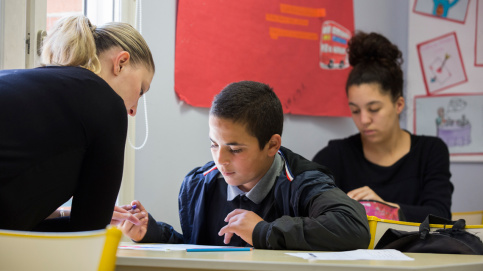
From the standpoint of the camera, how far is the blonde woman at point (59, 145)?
3.45ft

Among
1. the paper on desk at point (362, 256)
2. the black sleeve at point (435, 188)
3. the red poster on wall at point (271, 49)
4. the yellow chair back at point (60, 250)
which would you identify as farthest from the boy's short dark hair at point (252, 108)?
the black sleeve at point (435, 188)

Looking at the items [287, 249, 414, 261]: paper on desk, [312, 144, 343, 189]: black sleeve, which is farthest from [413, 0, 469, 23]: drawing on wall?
[287, 249, 414, 261]: paper on desk

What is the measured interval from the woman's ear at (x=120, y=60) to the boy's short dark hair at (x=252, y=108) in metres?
0.29

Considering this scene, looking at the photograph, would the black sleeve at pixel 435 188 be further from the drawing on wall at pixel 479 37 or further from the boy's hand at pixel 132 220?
the boy's hand at pixel 132 220

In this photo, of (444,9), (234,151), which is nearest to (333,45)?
(444,9)

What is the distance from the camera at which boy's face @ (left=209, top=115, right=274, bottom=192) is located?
153 cm

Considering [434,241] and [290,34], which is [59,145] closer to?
[434,241]

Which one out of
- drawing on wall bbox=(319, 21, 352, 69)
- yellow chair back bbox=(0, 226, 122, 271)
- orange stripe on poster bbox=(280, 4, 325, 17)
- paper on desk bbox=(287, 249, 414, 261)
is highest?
orange stripe on poster bbox=(280, 4, 325, 17)

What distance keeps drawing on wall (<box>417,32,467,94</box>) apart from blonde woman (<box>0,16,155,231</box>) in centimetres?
214

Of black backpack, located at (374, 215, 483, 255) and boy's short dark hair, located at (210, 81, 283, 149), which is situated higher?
boy's short dark hair, located at (210, 81, 283, 149)

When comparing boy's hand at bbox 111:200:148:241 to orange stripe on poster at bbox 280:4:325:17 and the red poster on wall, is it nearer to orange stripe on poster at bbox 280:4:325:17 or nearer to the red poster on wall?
the red poster on wall

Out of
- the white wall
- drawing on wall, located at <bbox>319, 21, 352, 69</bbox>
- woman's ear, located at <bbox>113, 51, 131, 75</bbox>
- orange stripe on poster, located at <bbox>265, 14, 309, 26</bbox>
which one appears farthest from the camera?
drawing on wall, located at <bbox>319, 21, 352, 69</bbox>

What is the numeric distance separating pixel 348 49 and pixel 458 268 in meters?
1.81

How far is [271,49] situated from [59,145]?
1533 mm
